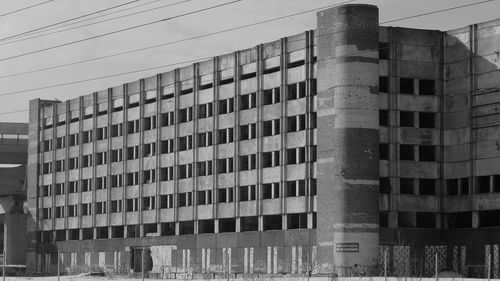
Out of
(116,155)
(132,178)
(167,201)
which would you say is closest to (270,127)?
(167,201)

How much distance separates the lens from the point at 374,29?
72.1m

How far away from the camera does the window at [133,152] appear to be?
95.7m

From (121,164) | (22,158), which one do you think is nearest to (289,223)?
(121,164)

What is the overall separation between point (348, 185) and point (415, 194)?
7.48 meters

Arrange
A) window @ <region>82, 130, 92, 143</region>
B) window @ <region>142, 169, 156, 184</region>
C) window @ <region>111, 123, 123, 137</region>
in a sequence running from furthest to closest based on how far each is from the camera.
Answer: window @ <region>82, 130, 92, 143</region> → window @ <region>111, 123, 123, 137</region> → window @ <region>142, 169, 156, 184</region>

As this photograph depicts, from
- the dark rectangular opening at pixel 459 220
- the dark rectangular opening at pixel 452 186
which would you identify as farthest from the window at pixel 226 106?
the dark rectangular opening at pixel 459 220

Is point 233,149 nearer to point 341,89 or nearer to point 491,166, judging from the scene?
point 341,89

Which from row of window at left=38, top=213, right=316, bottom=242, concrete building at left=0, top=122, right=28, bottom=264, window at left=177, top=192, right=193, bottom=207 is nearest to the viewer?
row of window at left=38, top=213, right=316, bottom=242

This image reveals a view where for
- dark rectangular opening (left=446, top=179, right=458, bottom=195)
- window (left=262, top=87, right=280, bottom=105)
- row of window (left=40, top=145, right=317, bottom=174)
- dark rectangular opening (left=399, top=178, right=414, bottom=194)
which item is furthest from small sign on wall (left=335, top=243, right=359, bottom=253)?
window (left=262, top=87, right=280, bottom=105)

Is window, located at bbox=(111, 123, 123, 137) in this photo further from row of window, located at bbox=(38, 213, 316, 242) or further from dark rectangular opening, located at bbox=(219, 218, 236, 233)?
dark rectangular opening, located at bbox=(219, 218, 236, 233)

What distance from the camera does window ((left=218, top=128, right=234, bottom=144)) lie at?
83981 mm

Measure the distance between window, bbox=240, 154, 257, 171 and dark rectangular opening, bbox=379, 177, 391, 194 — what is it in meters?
11.2

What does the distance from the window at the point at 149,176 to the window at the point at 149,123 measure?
400 centimetres

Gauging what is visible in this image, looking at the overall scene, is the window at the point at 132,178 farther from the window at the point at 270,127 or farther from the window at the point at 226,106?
the window at the point at 270,127
